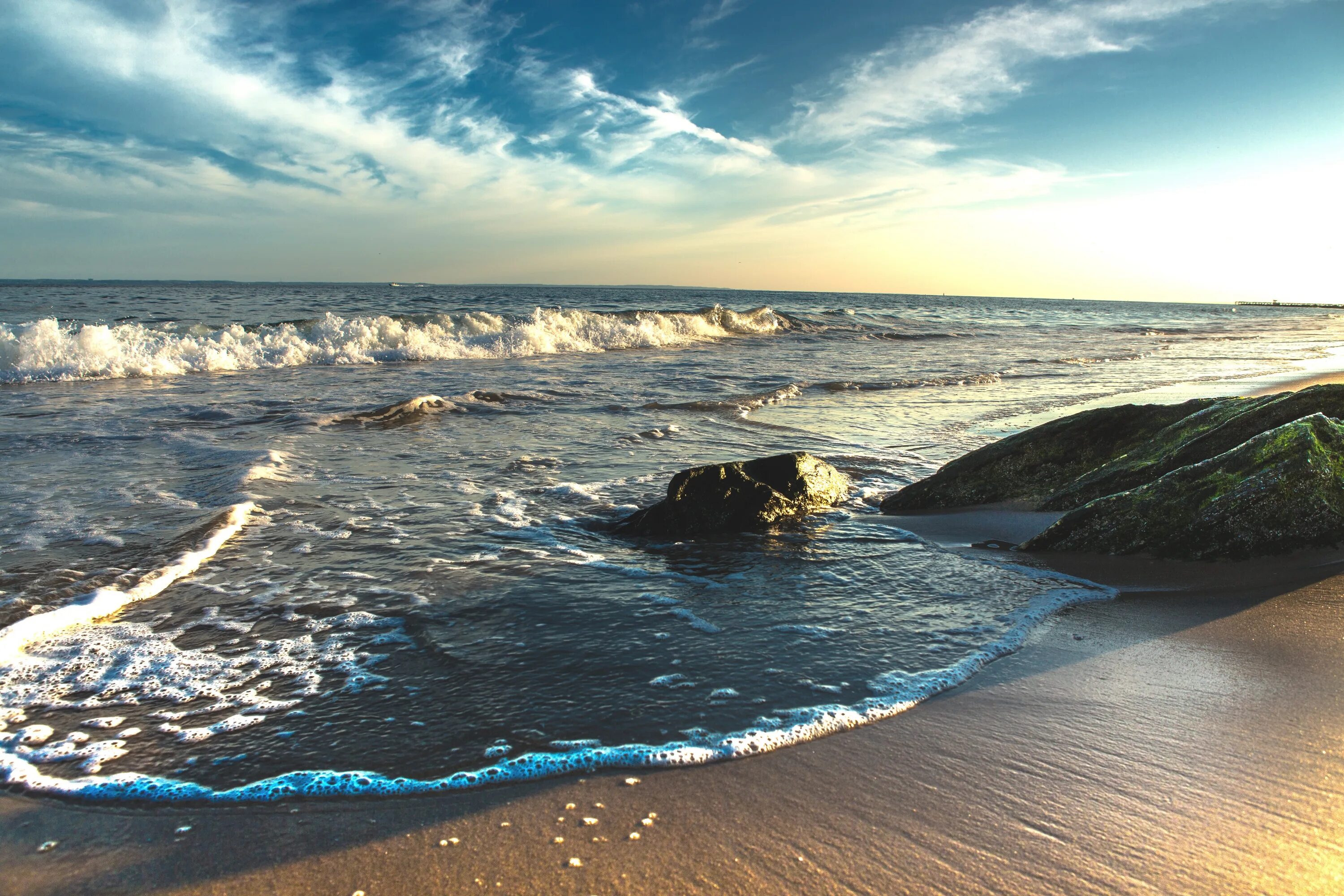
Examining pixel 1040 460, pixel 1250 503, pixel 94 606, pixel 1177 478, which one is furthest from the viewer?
pixel 1040 460

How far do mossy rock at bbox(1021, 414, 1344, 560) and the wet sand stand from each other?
1.12 metres

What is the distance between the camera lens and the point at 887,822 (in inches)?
76.7

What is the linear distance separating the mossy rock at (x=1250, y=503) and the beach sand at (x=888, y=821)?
3.66ft

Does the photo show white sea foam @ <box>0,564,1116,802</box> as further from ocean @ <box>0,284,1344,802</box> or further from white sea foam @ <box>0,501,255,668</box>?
white sea foam @ <box>0,501,255,668</box>

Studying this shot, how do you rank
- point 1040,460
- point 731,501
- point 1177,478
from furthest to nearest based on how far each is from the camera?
point 1040,460 → point 731,501 → point 1177,478

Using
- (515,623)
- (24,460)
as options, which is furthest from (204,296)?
(515,623)

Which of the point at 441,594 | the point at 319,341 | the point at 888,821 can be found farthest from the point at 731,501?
the point at 319,341

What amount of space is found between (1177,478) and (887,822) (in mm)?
2976

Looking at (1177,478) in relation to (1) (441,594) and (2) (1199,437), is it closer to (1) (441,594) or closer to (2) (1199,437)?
(2) (1199,437)

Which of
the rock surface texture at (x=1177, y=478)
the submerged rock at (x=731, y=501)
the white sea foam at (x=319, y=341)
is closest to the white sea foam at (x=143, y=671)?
the submerged rock at (x=731, y=501)

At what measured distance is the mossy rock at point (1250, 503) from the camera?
11.6 ft

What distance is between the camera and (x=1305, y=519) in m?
3.54

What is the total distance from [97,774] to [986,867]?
2508 mm

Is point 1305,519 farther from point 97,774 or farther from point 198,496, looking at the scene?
point 198,496
